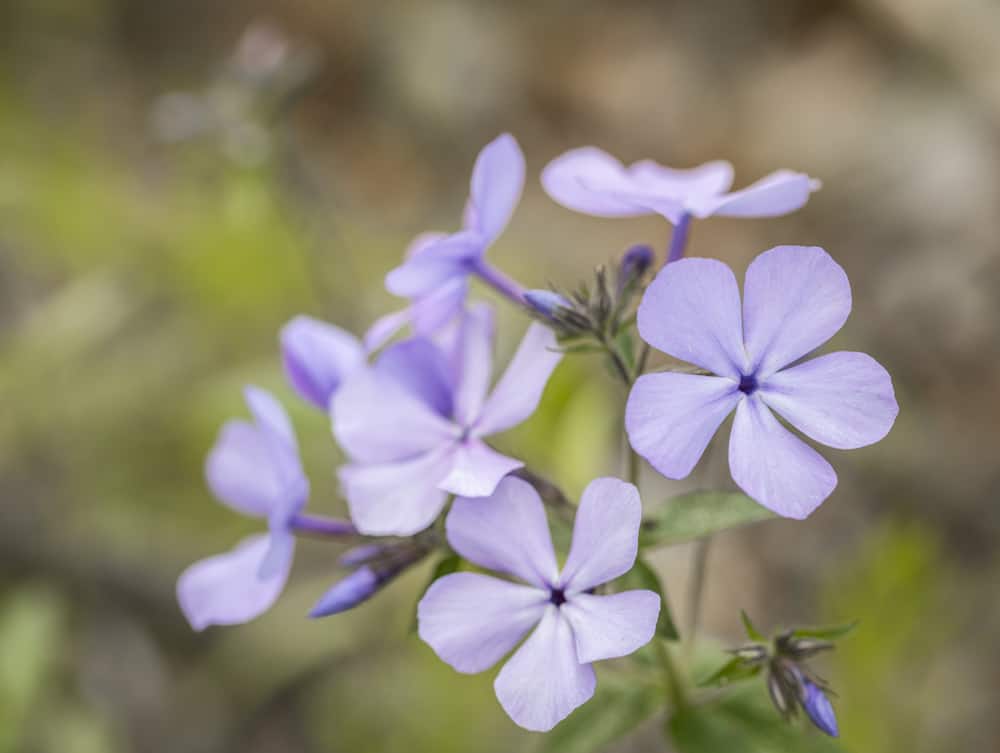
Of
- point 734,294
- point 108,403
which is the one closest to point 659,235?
point 108,403

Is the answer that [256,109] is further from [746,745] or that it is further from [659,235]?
[746,745]

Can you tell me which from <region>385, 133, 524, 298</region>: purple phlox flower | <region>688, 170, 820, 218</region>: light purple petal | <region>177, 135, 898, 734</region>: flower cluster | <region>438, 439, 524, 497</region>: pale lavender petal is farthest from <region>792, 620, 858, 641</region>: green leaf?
<region>385, 133, 524, 298</region>: purple phlox flower

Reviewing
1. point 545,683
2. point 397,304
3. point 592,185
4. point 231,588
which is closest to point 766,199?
point 592,185

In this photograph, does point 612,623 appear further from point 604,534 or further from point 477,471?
point 477,471

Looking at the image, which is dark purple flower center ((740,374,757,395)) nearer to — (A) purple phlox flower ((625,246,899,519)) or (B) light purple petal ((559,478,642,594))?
(A) purple phlox flower ((625,246,899,519))

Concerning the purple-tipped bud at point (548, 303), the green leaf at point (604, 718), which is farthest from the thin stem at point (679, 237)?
the green leaf at point (604, 718)

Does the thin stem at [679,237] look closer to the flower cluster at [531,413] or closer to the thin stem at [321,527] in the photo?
the flower cluster at [531,413]
